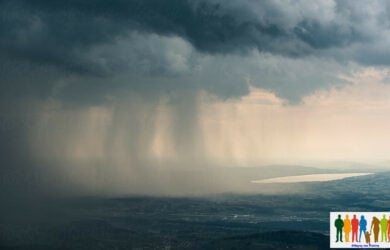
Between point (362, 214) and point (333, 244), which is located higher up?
point (362, 214)

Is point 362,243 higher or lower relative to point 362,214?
lower
